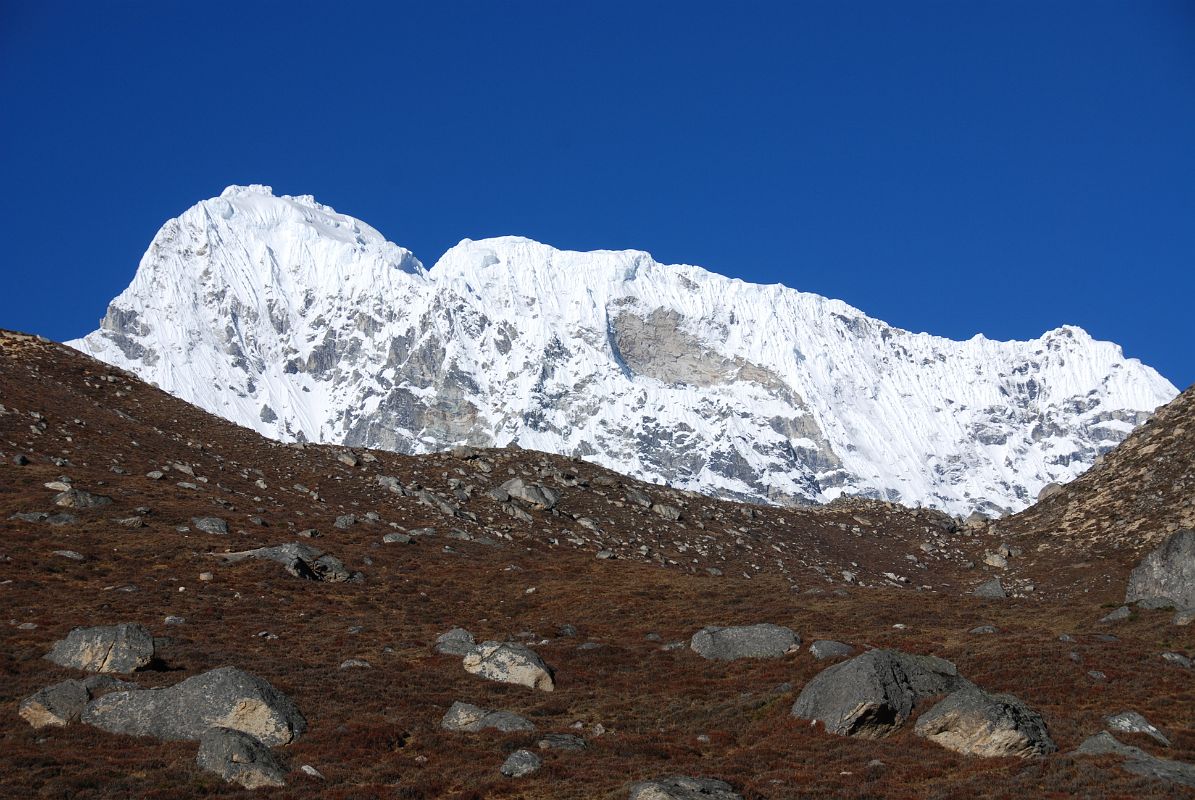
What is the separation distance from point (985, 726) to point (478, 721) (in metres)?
15.2

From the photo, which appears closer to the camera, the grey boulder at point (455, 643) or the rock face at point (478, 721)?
the rock face at point (478, 721)

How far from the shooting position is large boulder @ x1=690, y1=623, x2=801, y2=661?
130 feet

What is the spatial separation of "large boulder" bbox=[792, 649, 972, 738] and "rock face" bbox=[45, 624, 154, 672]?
21.9 m

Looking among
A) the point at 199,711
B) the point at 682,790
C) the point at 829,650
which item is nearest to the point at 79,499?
the point at 199,711

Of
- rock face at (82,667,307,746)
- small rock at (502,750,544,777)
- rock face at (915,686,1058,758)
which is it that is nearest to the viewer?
small rock at (502,750,544,777)

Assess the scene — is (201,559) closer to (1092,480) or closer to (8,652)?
(8,652)

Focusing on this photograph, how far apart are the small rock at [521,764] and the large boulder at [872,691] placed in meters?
9.23

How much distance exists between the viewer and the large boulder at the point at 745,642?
130 feet

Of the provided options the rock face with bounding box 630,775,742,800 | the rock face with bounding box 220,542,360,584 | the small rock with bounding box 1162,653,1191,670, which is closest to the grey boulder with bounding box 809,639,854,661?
the small rock with bounding box 1162,653,1191,670

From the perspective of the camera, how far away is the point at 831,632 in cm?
4334

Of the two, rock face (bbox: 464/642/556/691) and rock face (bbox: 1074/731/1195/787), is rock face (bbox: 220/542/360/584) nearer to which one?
rock face (bbox: 464/642/556/691)

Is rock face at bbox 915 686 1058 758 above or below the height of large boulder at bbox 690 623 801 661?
below

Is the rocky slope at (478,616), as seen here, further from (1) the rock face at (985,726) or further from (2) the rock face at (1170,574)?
(2) the rock face at (1170,574)

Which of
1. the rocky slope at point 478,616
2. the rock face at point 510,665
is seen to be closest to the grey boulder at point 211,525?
the rocky slope at point 478,616
